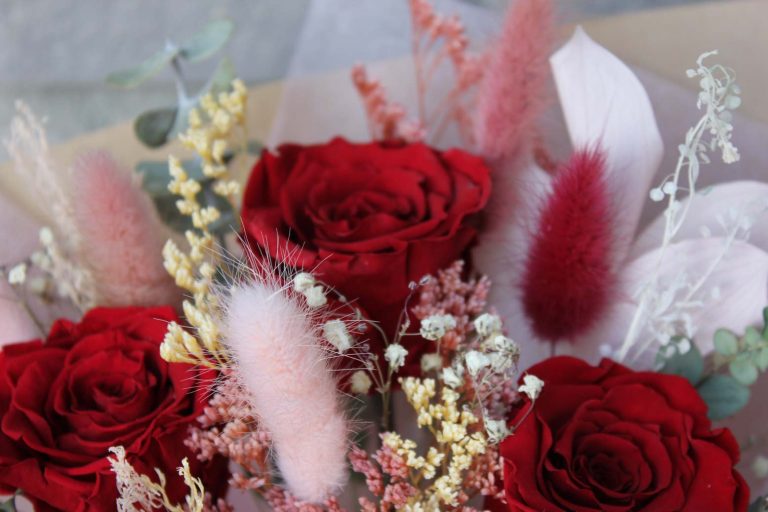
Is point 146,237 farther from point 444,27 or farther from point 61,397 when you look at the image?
point 444,27

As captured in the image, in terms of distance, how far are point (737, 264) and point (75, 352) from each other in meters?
0.42

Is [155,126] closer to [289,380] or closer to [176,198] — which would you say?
[176,198]

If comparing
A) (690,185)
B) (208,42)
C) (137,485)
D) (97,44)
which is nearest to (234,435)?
(137,485)

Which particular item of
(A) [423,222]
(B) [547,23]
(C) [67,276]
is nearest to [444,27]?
(B) [547,23]

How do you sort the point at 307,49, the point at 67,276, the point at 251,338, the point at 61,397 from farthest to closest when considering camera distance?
the point at 307,49, the point at 67,276, the point at 61,397, the point at 251,338

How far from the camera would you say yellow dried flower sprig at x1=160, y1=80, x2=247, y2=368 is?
1.33 ft

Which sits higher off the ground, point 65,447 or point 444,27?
point 444,27

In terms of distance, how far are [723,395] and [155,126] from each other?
0.50 meters

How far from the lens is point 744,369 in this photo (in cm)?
48

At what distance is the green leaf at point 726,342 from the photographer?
18.8 inches

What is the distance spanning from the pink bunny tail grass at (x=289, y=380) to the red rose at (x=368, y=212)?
0.23 ft

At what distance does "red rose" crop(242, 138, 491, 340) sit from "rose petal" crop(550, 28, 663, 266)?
0.27 feet

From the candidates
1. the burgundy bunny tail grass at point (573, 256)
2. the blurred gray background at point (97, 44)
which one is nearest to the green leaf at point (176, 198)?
the burgundy bunny tail grass at point (573, 256)

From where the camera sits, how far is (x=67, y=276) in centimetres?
57
